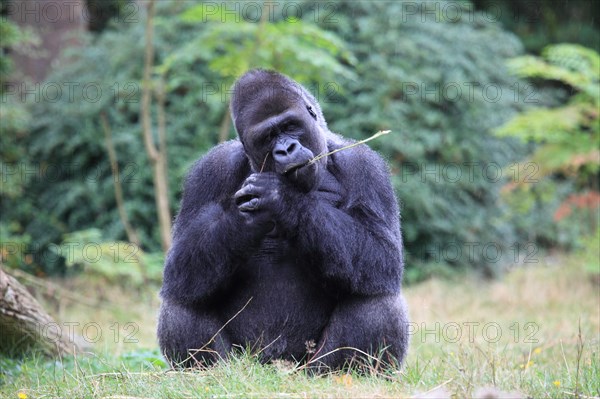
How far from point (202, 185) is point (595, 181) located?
10.7 metres

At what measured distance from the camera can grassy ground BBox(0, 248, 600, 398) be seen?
3.69m

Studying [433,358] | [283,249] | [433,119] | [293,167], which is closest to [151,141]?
[433,119]

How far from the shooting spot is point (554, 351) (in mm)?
5855

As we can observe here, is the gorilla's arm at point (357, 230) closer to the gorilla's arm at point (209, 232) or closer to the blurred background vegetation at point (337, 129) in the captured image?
the gorilla's arm at point (209, 232)

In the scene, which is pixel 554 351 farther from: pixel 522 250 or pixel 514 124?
pixel 522 250

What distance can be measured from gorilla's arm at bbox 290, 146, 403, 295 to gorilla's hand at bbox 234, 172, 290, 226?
12 cm

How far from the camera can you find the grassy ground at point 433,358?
12.1ft

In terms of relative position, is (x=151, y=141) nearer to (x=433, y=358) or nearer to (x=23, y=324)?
(x=23, y=324)

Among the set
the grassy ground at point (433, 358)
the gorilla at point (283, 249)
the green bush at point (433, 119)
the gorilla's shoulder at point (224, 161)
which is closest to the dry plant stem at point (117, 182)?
the grassy ground at point (433, 358)

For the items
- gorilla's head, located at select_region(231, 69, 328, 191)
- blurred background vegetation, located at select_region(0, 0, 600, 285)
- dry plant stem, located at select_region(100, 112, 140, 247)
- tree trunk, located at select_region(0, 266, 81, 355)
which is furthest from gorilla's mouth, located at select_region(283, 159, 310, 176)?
dry plant stem, located at select_region(100, 112, 140, 247)

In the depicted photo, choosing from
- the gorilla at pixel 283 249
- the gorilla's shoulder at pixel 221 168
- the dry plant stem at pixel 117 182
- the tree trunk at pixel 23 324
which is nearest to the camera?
the gorilla at pixel 283 249

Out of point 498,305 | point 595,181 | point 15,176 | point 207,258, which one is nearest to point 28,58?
point 15,176

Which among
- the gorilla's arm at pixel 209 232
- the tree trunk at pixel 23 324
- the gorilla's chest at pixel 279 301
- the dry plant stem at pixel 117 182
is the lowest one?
the dry plant stem at pixel 117 182

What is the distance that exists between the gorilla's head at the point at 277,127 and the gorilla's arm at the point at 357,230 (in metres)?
0.19
